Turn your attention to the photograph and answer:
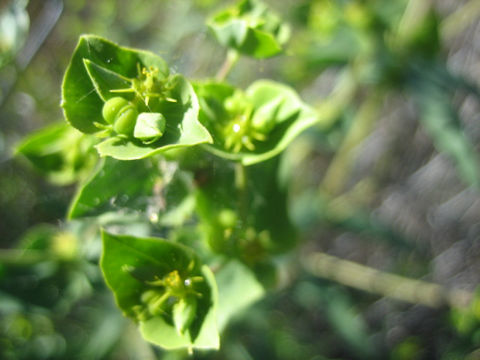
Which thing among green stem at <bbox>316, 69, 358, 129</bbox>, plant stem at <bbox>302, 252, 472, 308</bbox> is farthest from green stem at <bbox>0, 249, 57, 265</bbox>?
green stem at <bbox>316, 69, 358, 129</bbox>

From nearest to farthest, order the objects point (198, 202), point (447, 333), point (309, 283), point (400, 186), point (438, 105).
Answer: point (198, 202) → point (438, 105) → point (309, 283) → point (447, 333) → point (400, 186)

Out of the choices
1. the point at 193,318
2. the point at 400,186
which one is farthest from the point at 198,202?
the point at 400,186

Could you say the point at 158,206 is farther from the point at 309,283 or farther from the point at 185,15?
the point at 185,15

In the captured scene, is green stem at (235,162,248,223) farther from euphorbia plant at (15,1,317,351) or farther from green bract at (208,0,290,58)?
green bract at (208,0,290,58)

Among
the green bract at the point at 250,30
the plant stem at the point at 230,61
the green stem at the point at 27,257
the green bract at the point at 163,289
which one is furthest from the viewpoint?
the green stem at the point at 27,257

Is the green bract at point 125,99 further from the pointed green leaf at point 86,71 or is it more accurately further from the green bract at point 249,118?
the green bract at point 249,118

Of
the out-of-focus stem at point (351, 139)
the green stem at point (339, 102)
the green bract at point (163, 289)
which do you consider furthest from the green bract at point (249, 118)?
the out-of-focus stem at point (351, 139)

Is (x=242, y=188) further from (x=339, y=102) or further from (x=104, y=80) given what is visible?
(x=339, y=102)
